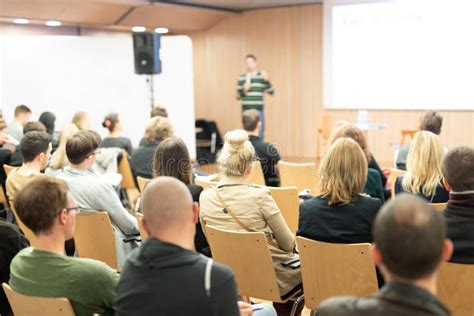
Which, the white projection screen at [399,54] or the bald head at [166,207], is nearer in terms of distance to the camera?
the bald head at [166,207]

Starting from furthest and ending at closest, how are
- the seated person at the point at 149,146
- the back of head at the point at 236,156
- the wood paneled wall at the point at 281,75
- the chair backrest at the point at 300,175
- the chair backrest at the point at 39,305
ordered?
the wood paneled wall at the point at 281,75 < the seated person at the point at 149,146 < the chair backrest at the point at 300,175 < the back of head at the point at 236,156 < the chair backrest at the point at 39,305

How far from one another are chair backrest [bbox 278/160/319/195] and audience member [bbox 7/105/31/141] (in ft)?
11.4

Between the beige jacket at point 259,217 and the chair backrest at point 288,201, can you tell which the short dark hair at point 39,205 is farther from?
the chair backrest at point 288,201

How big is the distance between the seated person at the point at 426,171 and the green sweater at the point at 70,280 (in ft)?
7.60

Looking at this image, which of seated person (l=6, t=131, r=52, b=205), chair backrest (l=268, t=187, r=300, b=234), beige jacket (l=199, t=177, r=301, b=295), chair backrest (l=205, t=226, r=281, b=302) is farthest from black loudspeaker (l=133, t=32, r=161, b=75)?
chair backrest (l=205, t=226, r=281, b=302)

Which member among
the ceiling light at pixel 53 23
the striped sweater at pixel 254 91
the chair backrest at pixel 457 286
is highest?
the ceiling light at pixel 53 23

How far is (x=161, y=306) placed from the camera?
73.3 inches

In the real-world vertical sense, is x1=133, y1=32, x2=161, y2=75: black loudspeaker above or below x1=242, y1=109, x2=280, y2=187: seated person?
above

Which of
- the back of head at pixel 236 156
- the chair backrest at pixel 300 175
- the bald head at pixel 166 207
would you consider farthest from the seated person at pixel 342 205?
the chair backrest at pixel 300 175

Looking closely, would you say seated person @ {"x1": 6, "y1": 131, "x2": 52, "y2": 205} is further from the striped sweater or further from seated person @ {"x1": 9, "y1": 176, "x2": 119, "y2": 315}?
the striped sweater

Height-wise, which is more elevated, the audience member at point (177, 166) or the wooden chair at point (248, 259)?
the audience member at point (177, 166)

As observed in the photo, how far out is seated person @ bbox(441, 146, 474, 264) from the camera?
2.61 metres

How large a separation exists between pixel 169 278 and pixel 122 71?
7.89 meters

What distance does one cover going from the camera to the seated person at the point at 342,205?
291 centimetres
